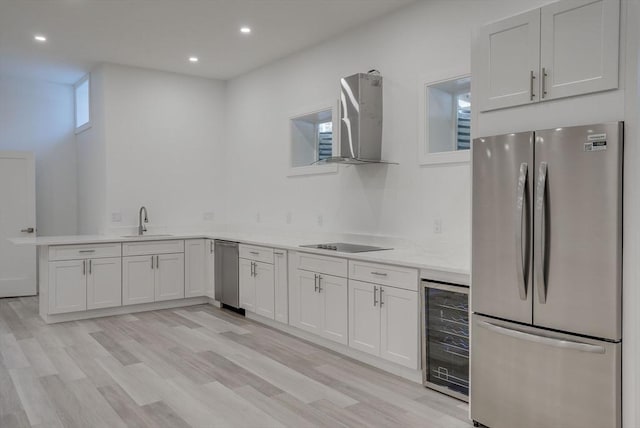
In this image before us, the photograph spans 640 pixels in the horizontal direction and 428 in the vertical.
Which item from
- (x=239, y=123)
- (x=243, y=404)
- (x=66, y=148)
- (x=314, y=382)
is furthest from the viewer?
(x=66, y=148)

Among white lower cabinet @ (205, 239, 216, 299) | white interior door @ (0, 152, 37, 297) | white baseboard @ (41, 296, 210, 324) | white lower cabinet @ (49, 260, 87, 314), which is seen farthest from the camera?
white interior door @ (0, 152, 37, 297)

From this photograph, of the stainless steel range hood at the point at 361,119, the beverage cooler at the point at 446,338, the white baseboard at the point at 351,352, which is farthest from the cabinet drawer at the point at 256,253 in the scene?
the beverage cooler at the point at 446,338

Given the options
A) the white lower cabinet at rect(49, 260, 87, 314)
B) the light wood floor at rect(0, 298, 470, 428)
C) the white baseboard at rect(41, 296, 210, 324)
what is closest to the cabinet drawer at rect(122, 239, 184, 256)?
the white lower cabinet at rect(49, 260, 87, 314)

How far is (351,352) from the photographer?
3969mm

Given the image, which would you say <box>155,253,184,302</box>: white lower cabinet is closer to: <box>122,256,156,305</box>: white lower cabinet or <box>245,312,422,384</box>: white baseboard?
<box>122,256,156,305</box>: white lower cabinet

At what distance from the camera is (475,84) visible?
111 inches

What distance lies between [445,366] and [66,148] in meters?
6.35

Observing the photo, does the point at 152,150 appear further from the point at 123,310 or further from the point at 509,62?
the point at 509,62

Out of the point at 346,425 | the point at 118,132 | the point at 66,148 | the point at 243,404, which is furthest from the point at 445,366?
the point at 66,148

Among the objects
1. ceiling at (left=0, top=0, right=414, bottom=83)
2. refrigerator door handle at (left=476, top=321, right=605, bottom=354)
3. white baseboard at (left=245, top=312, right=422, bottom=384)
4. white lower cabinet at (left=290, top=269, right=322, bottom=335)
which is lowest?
white baseboard at (left=245, top=312, right=422, bottom=384)

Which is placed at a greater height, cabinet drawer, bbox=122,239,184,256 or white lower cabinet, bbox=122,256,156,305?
cabinet drawer, bbox=122,239,184,256

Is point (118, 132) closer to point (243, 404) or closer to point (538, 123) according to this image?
point (243, 404)

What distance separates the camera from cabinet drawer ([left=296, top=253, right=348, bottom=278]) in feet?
12.9

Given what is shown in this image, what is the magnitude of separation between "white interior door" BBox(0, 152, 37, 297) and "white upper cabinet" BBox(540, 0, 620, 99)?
6486 millimetres
